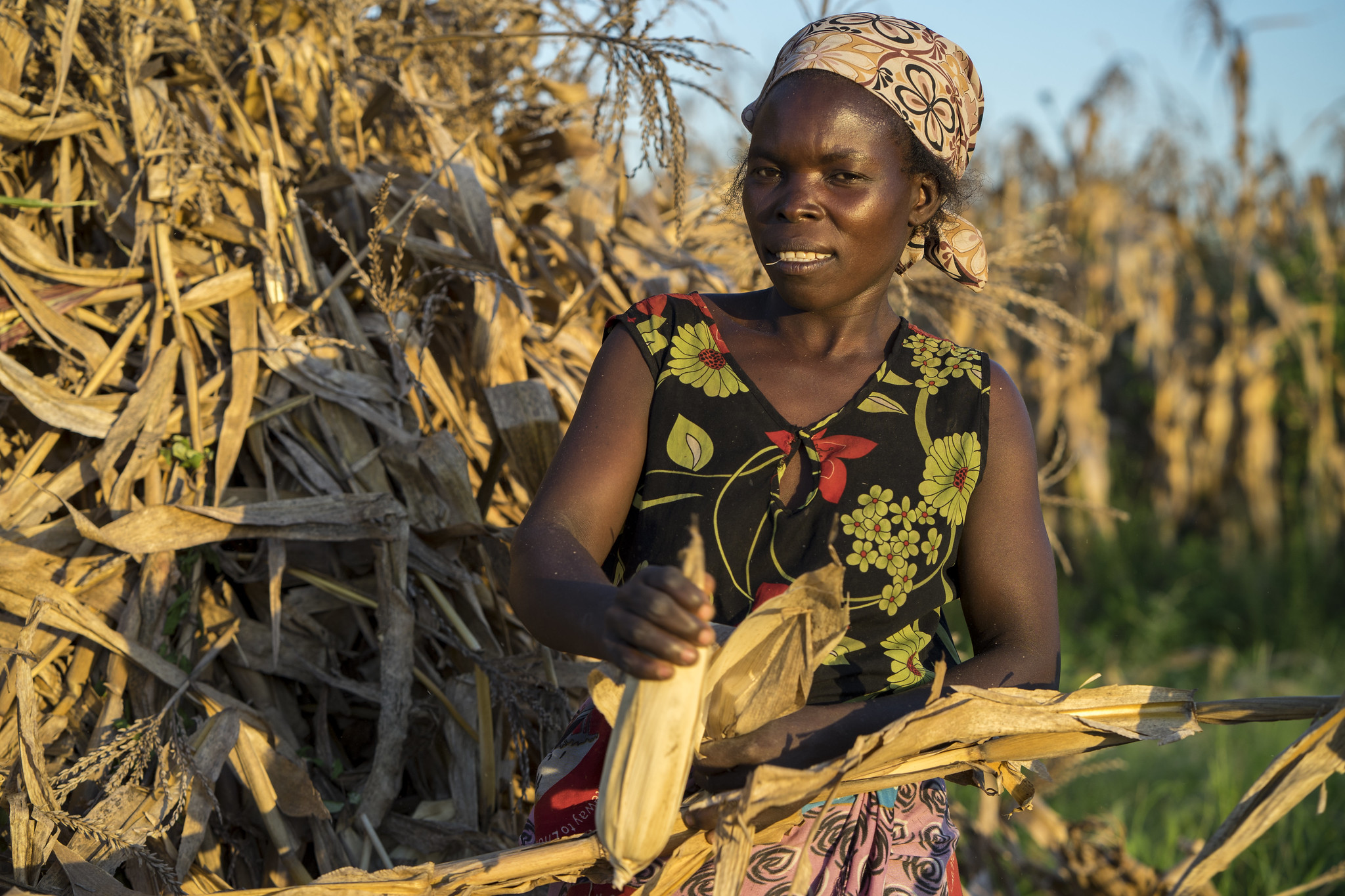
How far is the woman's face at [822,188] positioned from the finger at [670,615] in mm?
645

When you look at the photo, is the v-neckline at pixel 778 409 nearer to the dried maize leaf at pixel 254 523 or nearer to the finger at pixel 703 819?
the finger at pixel 703 819

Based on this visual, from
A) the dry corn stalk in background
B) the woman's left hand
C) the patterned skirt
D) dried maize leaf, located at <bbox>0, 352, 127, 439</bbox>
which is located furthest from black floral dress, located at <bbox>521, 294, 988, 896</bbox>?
dried maize leaf, located at <bbox>0, 352, 127, 439</bbox>

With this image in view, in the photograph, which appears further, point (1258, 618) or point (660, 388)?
point (1258, 618)

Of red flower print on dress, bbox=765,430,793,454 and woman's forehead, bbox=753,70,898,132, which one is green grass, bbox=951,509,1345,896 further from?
woman's forehead, bbox=753,70,898,132

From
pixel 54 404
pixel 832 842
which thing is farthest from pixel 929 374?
pixel 54 404

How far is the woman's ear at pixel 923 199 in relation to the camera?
154cm

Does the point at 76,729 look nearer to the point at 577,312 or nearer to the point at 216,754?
the point at 216,754

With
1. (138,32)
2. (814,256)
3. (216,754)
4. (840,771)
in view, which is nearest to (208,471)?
→ (216,754)

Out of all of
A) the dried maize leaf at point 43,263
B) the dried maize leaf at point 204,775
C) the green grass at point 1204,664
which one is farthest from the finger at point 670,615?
the green grass at point 1204,664

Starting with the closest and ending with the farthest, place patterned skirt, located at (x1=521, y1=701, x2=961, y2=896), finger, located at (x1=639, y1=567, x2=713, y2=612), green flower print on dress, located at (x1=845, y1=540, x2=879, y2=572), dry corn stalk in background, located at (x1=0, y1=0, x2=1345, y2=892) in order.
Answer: finger, located at (x1=639, y1=567, x2=713, y2=612) < patterned skirt, located at (x1=521, y1=701, x2=961, y2=896) < green flower print on dress, located at (x1=845, y1=540, x2=879, y2=572) < dry corn stalk in background, located at (x1=0, y1=0, x2=1345, y2=892)

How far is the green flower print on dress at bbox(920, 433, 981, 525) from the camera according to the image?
146cm

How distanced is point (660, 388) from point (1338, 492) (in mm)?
5706

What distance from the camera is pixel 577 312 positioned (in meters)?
2.46

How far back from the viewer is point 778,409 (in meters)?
1.48
